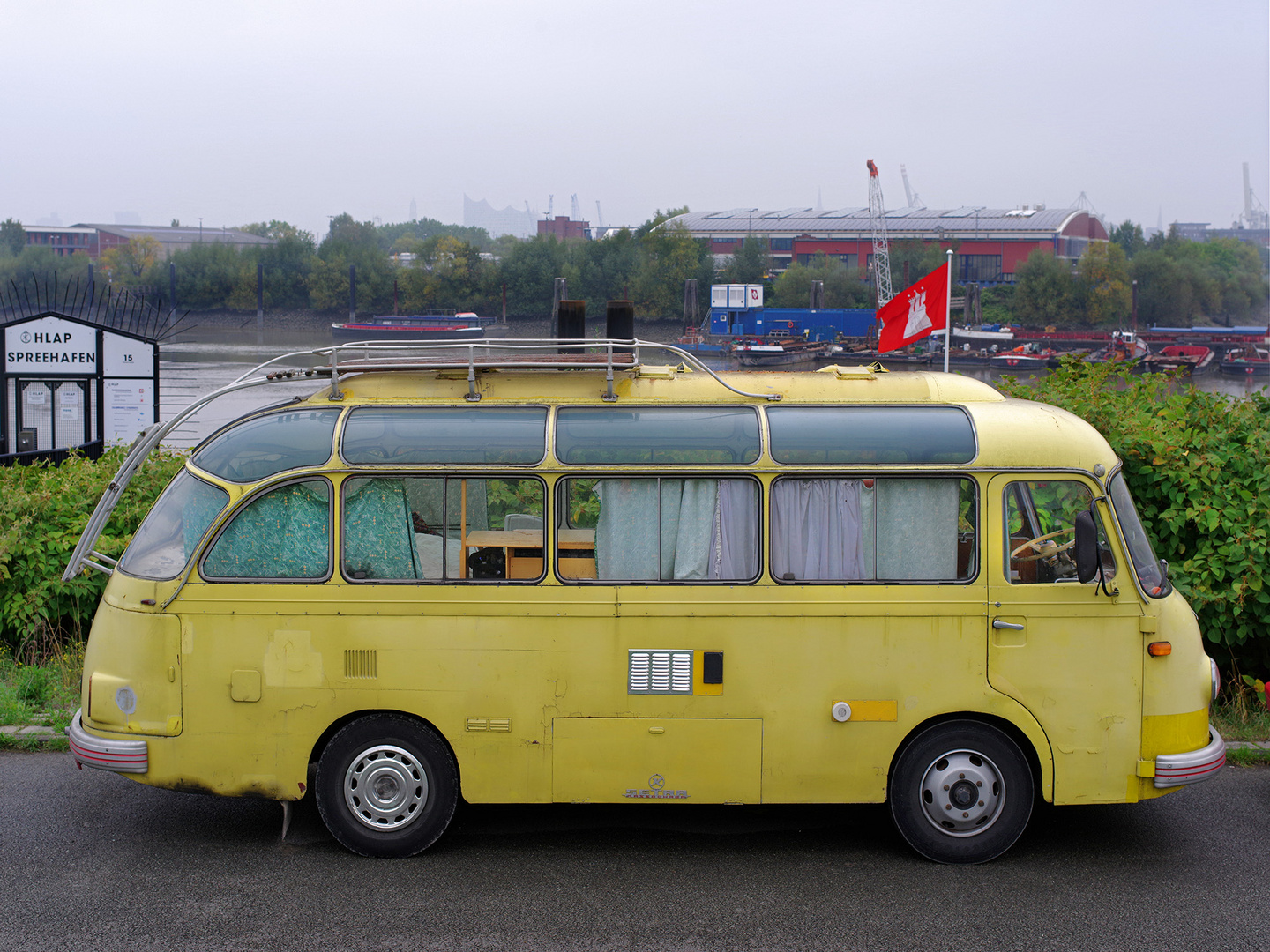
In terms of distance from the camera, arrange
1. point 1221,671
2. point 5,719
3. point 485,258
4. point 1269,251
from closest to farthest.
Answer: point 5,719 < point 1221,671 < point 485,258 < point 1269,251

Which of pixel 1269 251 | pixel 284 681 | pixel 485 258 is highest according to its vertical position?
pixel 1269 251

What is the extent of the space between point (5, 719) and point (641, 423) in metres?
5.35

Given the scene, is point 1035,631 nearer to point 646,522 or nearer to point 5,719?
point 646,522

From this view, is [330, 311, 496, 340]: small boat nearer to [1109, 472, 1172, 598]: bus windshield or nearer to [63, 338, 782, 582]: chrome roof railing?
[63, 338, 782, 582]: chrome roof railing

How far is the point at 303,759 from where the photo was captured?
18.7 feet

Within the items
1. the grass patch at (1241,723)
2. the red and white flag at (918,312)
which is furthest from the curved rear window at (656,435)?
the red and white flag at (918,312)

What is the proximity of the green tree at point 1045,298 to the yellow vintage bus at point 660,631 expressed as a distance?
48.5 metres

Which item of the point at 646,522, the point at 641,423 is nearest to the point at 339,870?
the point at 646,522

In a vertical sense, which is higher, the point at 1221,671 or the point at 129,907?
the point at 1221,671

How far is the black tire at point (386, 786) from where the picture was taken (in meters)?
5.71

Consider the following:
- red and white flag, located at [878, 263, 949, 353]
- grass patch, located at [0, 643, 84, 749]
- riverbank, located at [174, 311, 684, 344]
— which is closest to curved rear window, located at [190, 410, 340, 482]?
grass patch, located at [0, 643, 84, 749]

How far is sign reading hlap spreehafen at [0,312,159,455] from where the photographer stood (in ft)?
57.9

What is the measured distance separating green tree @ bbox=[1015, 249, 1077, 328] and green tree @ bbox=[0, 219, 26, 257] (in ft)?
150

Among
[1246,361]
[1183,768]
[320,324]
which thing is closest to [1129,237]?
[1246,361]
